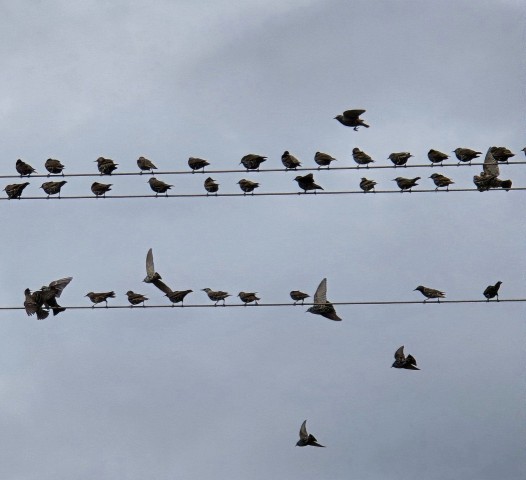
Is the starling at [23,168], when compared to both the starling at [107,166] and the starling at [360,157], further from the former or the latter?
the starling at [360,157]

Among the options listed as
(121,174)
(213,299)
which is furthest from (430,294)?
(121,174)

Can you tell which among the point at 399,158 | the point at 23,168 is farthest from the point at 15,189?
the point at 399,158

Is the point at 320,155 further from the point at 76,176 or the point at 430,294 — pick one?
the point at 76,176

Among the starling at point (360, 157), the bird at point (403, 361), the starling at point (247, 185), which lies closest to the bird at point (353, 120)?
the starling at point (360, 157)

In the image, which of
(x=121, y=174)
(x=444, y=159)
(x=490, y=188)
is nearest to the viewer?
(x=121, y=174)

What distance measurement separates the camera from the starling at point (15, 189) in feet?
102

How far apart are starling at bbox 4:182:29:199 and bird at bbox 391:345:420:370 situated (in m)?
8.87

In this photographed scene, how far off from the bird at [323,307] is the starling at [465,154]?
461cm

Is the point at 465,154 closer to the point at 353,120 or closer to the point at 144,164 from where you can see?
the point at 353,120

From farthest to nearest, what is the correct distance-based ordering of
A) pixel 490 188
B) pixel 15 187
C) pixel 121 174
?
pixel 15 187 → pixel 490 188 → pixel 121 174

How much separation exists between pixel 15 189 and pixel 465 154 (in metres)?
9.88

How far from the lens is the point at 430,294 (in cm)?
3053

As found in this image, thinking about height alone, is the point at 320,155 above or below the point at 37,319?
above

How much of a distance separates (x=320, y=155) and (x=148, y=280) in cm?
468
